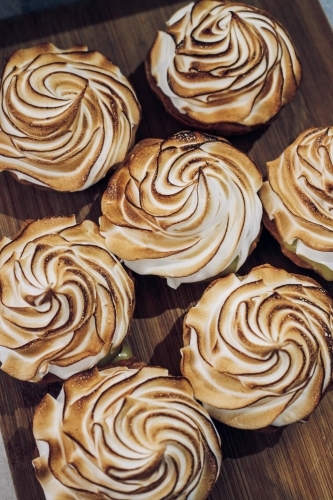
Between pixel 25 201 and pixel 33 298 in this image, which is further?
pixel 25 201

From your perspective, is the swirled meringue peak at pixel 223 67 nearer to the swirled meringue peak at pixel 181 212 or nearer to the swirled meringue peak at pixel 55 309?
the swirled meringue peak at pixel 181 212

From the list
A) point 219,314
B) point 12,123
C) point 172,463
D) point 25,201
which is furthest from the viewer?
point 25,201

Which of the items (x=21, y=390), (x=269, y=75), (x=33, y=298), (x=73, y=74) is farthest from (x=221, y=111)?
(x=21, y=390)

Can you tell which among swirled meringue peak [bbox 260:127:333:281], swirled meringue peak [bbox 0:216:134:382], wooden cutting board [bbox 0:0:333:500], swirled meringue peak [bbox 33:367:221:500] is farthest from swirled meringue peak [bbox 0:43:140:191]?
swirled meringue peak [bbox 33:367:221:500]

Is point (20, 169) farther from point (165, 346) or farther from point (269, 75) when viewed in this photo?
point (269, 75)

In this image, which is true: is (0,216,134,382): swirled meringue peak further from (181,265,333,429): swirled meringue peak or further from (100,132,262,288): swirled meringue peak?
(181,265,333,429): swirled meringue peak

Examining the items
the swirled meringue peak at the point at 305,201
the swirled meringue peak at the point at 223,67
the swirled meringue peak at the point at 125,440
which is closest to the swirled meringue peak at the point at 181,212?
the swirled meringue peak at the point at 305,201

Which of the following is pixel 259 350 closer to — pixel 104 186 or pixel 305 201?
pixel 305 201
